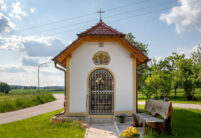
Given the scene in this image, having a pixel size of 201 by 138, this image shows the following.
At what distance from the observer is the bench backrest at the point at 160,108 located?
604 centimetres

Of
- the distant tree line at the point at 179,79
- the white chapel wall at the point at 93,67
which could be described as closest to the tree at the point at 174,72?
the distant tree line at the point at 179,79

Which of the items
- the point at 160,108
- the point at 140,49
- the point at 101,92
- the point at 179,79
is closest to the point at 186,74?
the point at 179,79

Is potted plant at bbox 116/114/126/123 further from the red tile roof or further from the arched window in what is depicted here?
the red tile roof

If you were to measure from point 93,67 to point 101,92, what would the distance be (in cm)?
144

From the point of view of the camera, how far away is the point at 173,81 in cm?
2834

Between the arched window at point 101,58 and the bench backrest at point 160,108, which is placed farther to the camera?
the arched window at point 101,58

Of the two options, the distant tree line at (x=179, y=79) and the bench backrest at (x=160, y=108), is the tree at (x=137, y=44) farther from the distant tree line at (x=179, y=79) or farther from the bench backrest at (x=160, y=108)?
the bench backrest at (x=160, y=108)

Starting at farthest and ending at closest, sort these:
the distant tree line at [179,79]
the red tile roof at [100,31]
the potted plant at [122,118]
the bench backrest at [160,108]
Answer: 1. the distant tree line at [179,79]
2. the red tile roof at [100,31]
3. the potted plant at [122,118]
4. the bench backrest at [160,108]

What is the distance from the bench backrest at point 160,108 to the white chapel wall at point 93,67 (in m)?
1.49

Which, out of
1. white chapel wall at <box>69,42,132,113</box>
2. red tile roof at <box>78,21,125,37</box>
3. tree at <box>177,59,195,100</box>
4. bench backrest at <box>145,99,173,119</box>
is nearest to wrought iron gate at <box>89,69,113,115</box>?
white chapel wall at <box>69,42,132,113</box>

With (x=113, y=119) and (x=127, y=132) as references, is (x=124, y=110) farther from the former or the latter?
(x=127, y=132)

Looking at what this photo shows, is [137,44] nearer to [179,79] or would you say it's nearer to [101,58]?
[179,79]

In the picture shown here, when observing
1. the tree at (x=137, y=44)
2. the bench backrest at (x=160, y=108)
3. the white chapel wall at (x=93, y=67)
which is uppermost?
the tree at (x=137, y=44)

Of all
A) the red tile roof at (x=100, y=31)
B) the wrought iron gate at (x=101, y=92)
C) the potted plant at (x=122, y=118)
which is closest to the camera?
the potted plant at (x=122, y=118)
